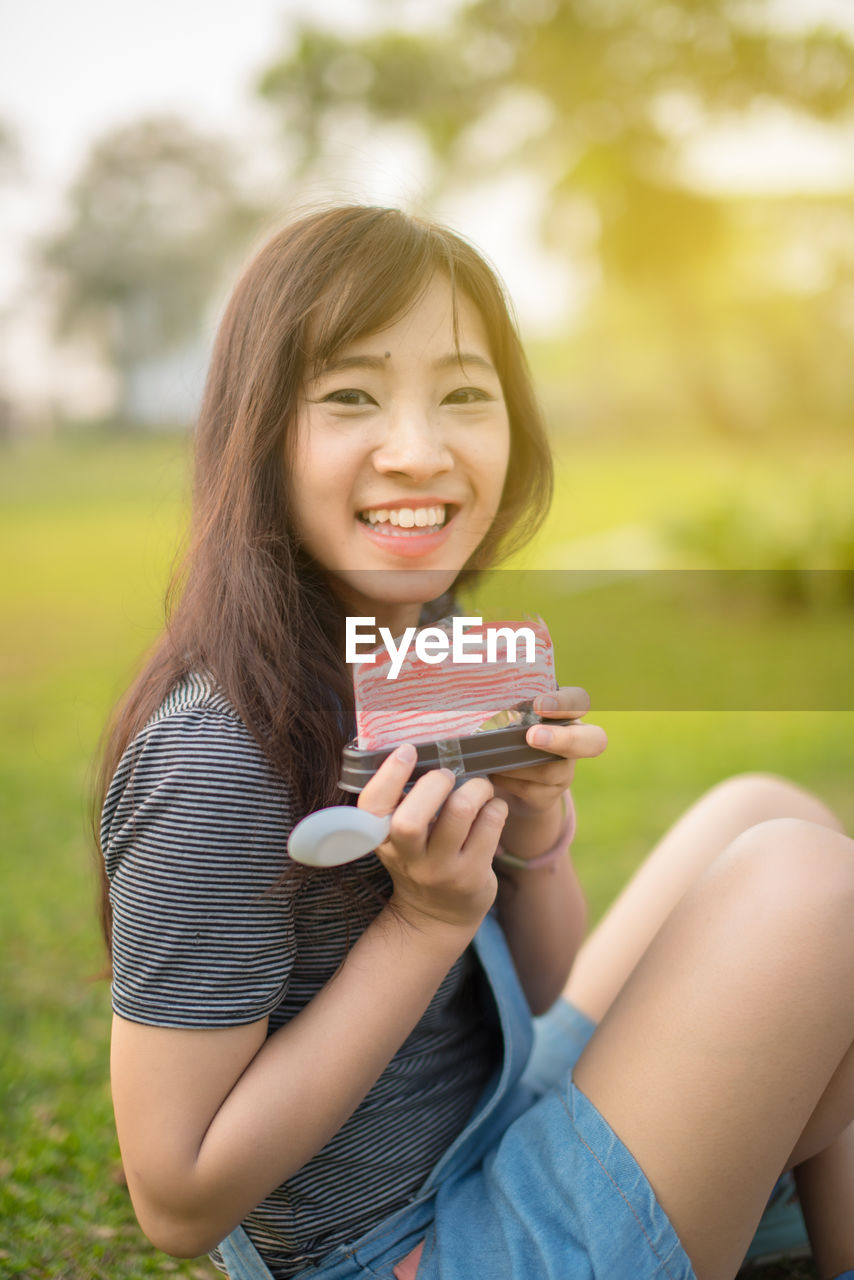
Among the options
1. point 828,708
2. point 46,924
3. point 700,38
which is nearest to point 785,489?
point 828,708

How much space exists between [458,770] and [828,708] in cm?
548

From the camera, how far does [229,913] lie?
1231 mm

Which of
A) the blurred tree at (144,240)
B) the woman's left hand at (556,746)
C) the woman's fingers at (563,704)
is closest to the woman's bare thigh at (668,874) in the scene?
the woman's left hand at (556,746)

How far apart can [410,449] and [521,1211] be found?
105cm

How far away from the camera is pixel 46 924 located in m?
3.44

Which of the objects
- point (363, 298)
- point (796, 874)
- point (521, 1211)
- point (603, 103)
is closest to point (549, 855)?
point (796, 874)

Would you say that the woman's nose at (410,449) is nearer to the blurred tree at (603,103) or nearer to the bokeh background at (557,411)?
the bokeh background at (557,411)

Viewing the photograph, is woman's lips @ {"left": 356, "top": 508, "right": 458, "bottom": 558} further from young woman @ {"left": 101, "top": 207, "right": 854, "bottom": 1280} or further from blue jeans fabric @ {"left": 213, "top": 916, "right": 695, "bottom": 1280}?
blue jeans fabric @ {"left": 213, "top": 916, "right": 695, "bottom": 1280}

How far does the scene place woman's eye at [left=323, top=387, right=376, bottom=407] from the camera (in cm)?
152

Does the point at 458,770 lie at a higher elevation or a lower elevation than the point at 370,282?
lower

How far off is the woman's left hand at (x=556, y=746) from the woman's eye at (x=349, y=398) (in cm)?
52

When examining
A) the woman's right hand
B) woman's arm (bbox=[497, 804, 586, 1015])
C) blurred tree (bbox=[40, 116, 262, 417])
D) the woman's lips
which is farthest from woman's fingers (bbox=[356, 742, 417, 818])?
blurred tree (bbox=[40, 116, 262, 417])

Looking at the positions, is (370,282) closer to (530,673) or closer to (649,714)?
(530,673)

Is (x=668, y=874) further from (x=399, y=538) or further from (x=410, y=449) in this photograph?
(x=410, y=449)
